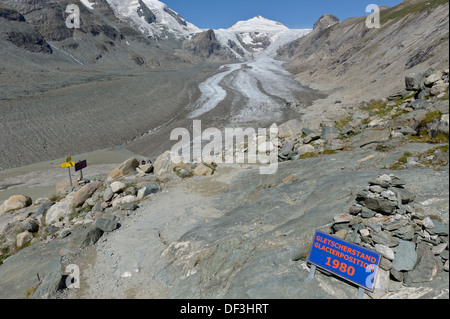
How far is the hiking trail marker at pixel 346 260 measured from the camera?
556 cm

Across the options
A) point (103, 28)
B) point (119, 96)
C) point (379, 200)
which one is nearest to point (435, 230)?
point (379, 200)

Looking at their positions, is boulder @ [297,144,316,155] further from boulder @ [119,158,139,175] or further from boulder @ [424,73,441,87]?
boulder @ [119,158,139,175]

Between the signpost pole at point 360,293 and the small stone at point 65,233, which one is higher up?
the signpost pole at point 360,293

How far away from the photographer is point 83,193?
1627 cm

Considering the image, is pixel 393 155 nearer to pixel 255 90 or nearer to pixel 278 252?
pixel 278 252

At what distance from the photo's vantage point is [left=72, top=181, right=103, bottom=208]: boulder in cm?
1595

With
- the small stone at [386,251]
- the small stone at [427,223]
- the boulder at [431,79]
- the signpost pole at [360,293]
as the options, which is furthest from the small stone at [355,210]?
the boulder at [431,79]

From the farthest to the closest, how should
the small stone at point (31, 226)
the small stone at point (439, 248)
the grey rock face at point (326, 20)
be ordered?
the grey rock face at point (326, 20), the small stone at point (31, 226), the small stone at point (439, 248)

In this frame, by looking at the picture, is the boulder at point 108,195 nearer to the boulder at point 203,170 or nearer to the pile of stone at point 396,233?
the boulder at point 203,170

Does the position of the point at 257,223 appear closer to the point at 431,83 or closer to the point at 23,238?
the point at 23,238

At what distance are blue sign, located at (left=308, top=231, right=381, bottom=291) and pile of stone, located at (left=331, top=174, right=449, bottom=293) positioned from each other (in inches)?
20.5

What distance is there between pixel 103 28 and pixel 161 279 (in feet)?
523

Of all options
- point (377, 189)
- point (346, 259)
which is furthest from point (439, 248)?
point (377, 189)

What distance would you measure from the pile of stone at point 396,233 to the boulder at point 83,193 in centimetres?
1409
